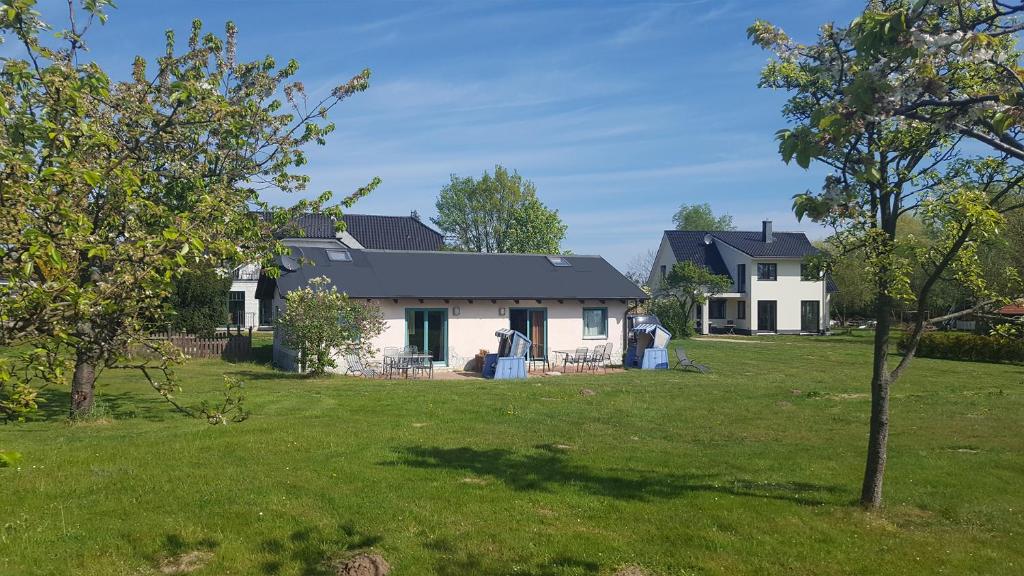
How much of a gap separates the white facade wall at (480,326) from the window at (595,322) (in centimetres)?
15

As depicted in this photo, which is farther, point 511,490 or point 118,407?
point 118,407

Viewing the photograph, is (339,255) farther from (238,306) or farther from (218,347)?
(238,306)

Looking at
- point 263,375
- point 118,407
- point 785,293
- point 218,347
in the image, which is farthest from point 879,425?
point 785,293

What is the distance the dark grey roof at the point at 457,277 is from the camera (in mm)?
24797

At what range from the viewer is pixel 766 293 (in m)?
52.3

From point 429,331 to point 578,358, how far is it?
17.3 ft

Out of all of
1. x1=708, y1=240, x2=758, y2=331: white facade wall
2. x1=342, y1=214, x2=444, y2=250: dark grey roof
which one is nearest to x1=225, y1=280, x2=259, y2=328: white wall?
x1=342, y1=214, x2=444, y2=250: dark grey roof

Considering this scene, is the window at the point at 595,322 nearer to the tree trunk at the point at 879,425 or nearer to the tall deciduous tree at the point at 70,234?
the tree trunk at the point at 879,425

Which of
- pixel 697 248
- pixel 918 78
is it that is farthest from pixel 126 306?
pixel 697 248

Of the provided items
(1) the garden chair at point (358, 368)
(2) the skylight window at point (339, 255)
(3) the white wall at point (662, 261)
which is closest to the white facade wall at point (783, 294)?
(3) the white wall at point (662, 261)

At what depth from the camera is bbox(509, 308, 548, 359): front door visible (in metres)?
26.5

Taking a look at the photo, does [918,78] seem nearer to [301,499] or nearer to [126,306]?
[126,306]

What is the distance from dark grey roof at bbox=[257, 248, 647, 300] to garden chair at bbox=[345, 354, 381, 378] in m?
2.06

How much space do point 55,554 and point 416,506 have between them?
3.43 metres
